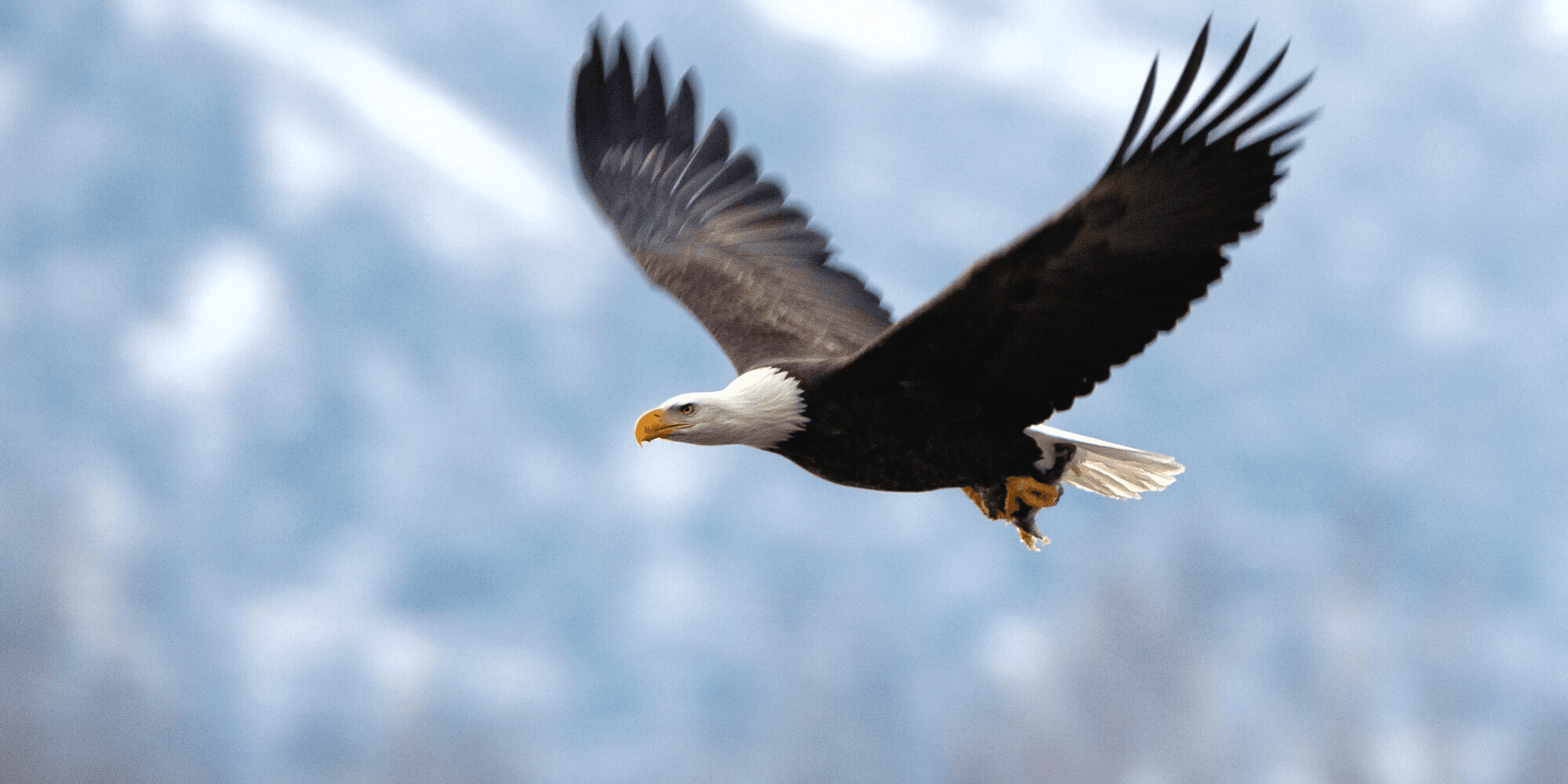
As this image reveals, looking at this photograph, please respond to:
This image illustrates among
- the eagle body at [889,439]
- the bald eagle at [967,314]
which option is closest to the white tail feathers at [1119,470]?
the bald eagle at [967,314]

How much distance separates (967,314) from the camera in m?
4.98

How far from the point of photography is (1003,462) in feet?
18.5

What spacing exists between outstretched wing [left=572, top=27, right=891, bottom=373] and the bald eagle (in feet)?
0.04

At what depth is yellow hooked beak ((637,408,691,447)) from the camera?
18.2 ft

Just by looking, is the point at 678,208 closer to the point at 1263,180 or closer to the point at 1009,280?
the point at 1009,280

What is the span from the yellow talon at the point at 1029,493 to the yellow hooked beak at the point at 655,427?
137cm

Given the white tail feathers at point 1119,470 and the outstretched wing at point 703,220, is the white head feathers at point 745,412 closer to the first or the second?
the outstretched wing at point 703,220

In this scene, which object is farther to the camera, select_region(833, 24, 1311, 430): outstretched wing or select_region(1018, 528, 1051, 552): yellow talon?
select_region(1018, 528, 1051, 552): yellow talon

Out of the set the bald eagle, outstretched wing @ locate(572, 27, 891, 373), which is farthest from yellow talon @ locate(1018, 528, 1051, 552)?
outstretched wing @ locate(572, 27, 891, 373)

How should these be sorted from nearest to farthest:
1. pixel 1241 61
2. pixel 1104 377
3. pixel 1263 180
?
pixel 1241 61 → pixel 1263 180 → pixel 1104 377

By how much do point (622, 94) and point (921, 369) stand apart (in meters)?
3.16

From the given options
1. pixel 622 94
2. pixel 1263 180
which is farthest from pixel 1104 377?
pixel 622 94

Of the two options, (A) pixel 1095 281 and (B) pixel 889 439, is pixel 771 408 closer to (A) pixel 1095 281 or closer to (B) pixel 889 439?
(B) pixel 889 439

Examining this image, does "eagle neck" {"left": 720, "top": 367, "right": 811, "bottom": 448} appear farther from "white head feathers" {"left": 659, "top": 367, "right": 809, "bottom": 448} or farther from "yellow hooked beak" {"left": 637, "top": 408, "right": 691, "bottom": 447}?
"yellow hooked beak" {"left": 637, "top": 408, "right": 691, "bottom": 447}
